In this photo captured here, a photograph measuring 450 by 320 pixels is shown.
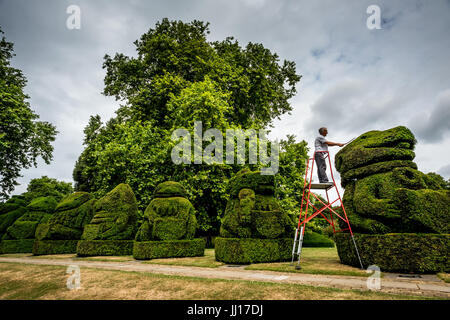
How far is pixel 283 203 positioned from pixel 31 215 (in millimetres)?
18276

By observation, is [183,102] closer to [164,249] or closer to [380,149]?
[164,249]

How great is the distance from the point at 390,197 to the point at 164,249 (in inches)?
368

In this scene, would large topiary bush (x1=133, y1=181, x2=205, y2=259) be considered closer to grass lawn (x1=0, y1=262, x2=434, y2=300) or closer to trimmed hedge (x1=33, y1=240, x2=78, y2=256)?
grass lawn (x1=0, y1=262, x2=434, y2=300)

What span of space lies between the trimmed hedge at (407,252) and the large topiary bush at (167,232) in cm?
766

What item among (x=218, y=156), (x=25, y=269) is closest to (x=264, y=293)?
(x=25, y=269)

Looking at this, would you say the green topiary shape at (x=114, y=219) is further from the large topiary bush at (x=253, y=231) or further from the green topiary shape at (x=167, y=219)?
the large topiary bush at (x=253, y=231)

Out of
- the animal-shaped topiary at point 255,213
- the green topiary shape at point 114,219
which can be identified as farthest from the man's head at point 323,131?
the green topiary shape at point 114,219

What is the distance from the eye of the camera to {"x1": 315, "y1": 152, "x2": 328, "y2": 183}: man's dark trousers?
338 inches

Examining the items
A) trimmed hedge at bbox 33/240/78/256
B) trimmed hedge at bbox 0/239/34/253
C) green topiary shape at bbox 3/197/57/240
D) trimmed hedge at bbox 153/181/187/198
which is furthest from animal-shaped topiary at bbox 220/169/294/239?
trimmed hedge at bbox 0/239/34/253

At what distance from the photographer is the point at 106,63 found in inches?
888

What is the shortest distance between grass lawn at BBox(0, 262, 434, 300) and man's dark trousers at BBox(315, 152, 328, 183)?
14.6 ft

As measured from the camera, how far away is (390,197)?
7270 millimetres
